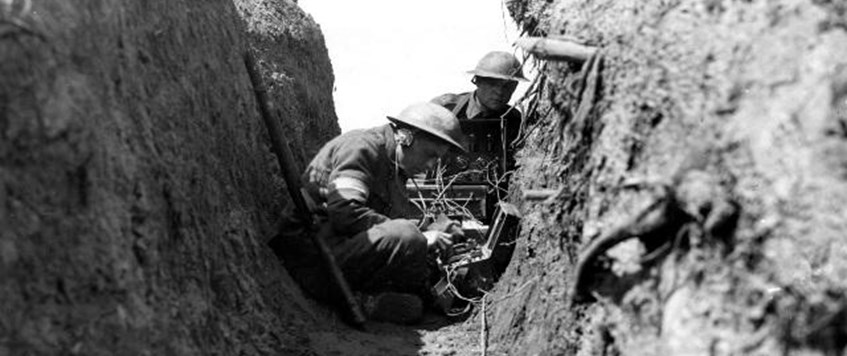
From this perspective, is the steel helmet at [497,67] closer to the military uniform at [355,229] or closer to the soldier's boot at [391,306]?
the military uniform at [355,229]

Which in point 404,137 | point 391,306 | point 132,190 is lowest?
point 391,306

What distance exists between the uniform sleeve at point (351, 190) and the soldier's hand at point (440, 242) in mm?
539

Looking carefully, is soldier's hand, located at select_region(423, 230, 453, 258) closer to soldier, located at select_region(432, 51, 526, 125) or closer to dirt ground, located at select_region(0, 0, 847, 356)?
dirt ground, located at select_region(0, 0, 847, 356)

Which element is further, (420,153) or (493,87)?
(493,87)

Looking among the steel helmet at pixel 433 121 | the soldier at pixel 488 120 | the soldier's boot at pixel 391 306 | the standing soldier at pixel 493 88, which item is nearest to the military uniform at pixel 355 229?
the soldier's boot at pixel 391 306

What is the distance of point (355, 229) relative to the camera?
273 inches

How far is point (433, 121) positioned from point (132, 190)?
3402 mm

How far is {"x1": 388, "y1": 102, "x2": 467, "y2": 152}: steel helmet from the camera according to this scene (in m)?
7.27

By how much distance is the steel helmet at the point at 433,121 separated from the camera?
7266 millimetres

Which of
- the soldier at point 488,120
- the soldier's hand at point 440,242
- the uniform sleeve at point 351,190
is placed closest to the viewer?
the uniform sleeve at point 351,190

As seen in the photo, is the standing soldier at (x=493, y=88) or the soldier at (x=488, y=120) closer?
the soldier at (x=488, y=120)

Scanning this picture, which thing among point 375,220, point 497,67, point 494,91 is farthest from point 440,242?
point 497,67

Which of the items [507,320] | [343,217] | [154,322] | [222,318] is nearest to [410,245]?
[343,217]

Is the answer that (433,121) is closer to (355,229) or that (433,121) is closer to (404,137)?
(404,137)
